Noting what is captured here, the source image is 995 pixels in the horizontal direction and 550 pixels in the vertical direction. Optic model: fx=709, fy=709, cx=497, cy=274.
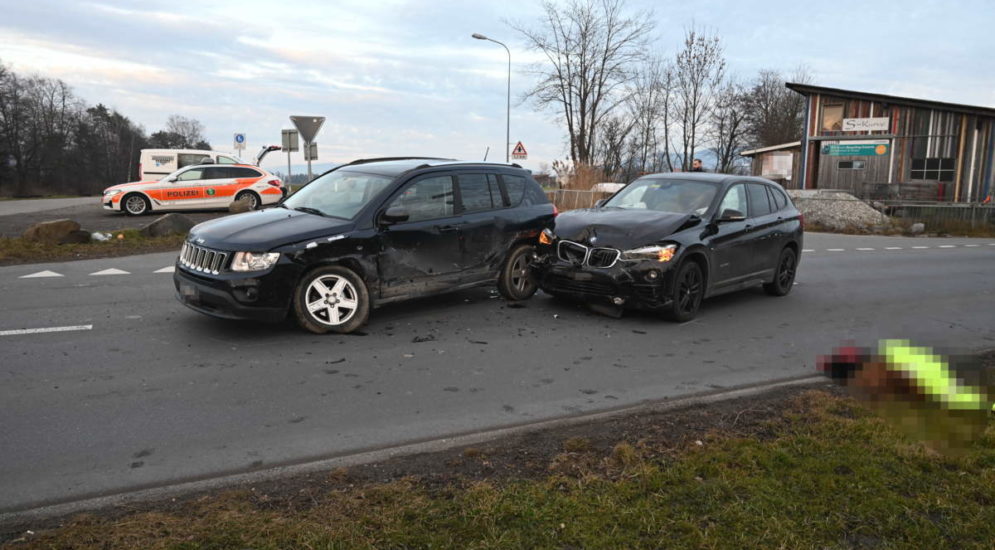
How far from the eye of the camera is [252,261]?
645 cm

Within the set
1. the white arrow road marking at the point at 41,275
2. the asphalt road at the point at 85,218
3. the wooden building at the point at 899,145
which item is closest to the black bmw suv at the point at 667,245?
the white arrow road marking at the point at 41,275

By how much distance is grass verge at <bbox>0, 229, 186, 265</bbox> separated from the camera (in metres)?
12.1

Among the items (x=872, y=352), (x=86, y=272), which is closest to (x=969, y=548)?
(x=872, y=352)

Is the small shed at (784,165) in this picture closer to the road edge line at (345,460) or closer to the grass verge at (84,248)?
the grass verge at (84,248)

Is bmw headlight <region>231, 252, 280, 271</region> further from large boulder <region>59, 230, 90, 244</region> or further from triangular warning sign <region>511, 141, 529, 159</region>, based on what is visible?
triangular warning sign <region>511, 141, 529, 159</region>

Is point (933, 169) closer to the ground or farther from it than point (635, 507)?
farther from it

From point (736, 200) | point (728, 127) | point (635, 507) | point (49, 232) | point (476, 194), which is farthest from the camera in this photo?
point (728, 127)

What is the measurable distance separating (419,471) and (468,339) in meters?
3.10

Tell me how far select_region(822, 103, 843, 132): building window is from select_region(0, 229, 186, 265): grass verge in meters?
30.6

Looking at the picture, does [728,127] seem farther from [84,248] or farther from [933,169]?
A: [84,248]

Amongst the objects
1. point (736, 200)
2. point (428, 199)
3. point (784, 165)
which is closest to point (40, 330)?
point (428, 199)

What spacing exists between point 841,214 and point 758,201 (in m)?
18.1

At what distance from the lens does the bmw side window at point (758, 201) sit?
368 inches

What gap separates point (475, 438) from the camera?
4402mm
